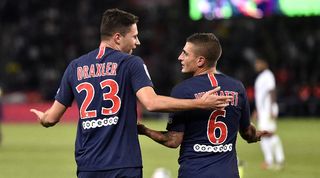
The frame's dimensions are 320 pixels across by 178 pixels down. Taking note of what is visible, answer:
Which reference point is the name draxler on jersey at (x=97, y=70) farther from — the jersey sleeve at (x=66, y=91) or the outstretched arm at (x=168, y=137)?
the outstretched arm at (x=168, y=137)

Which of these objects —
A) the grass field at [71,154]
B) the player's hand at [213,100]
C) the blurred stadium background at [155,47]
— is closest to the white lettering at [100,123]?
the player's hand at [213,100]

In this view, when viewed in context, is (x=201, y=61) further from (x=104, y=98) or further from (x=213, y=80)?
(x=104, y=98)

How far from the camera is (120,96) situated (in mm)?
6469

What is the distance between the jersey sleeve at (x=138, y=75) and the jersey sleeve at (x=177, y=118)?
0.25 metres

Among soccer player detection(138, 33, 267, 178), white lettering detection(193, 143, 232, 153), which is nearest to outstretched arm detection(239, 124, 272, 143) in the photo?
soccer player detection(138, 33, 267, 178)

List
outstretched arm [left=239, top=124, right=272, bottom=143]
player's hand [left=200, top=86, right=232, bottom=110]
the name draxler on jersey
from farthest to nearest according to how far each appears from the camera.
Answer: outstretched arm [left=239, top=124, right=272, bottom=143] < the name draxler on jersey < player's hand [left=200, top=86, right=232, bottom=110]

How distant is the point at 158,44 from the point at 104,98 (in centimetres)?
2936

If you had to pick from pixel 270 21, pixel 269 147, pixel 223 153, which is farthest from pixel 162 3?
pixel 223 153

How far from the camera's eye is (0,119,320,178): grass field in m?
15.5

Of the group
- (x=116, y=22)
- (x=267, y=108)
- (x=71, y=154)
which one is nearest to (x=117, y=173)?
(x=116, y=22)

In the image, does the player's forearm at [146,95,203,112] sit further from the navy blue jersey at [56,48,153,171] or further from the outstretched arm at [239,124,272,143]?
the outstretched arm at [239,124,272,143]

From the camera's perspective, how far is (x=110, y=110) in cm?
647

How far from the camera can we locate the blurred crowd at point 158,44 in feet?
109

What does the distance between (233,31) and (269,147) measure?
18.6 m
